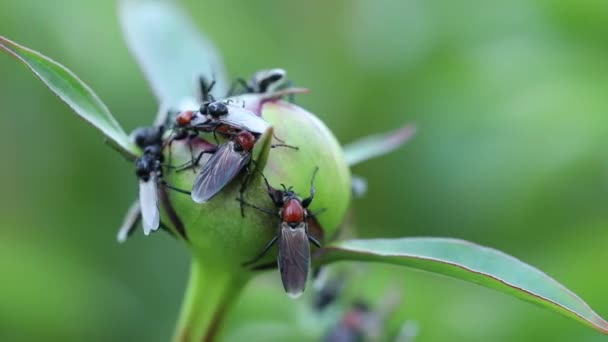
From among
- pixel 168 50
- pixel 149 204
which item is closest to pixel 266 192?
pixel 149 204

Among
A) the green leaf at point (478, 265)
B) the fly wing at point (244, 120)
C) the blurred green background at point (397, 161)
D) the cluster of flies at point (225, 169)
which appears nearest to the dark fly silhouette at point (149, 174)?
the cluster of flies at point (225, 169)

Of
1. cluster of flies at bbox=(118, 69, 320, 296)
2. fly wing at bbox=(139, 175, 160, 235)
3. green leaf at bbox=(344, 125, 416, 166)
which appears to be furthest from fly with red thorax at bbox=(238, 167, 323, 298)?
A: green leaf at bbox=(344, 125, 416, 166)

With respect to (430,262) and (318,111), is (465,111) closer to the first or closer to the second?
(318,111)

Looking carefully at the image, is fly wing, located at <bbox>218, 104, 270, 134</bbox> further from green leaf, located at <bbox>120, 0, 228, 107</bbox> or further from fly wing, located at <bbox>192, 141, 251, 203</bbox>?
green leaf, located at <bbox>120, 0, 228, 107</bbox>

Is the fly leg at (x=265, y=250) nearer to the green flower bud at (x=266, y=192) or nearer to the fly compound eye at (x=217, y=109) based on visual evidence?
the green flower bud at (x=266, y=192)

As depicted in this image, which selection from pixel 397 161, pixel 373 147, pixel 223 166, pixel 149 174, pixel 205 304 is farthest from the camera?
pixel 397 161

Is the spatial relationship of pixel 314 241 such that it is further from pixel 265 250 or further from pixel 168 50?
pixel 168 50
